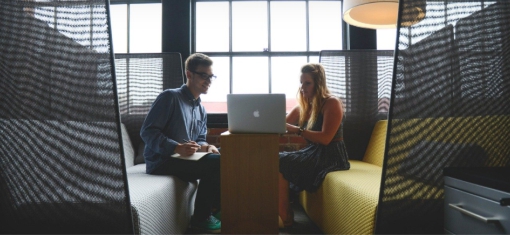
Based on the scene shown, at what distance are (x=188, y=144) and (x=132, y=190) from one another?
59cm

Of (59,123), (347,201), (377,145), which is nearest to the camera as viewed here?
(59,123)

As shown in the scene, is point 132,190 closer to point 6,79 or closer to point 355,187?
point 6,79

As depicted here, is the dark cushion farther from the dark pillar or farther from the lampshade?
the dark pillar

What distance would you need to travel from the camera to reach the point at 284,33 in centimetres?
353

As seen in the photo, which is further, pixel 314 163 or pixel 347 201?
pixel 314 163

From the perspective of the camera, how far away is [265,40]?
353 centimetres

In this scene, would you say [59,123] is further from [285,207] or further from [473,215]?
[285,207]

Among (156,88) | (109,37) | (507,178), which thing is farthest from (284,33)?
A: (507,178)

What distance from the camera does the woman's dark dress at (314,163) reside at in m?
2.43

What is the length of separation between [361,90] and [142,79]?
1.70 meters

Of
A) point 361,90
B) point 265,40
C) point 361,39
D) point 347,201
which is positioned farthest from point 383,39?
point 347,201

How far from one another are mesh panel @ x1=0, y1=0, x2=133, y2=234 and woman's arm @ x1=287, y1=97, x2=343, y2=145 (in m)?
1.49

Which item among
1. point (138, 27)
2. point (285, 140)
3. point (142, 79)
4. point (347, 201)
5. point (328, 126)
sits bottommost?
point (347, 201)

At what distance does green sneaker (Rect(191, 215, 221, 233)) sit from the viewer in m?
2.37
